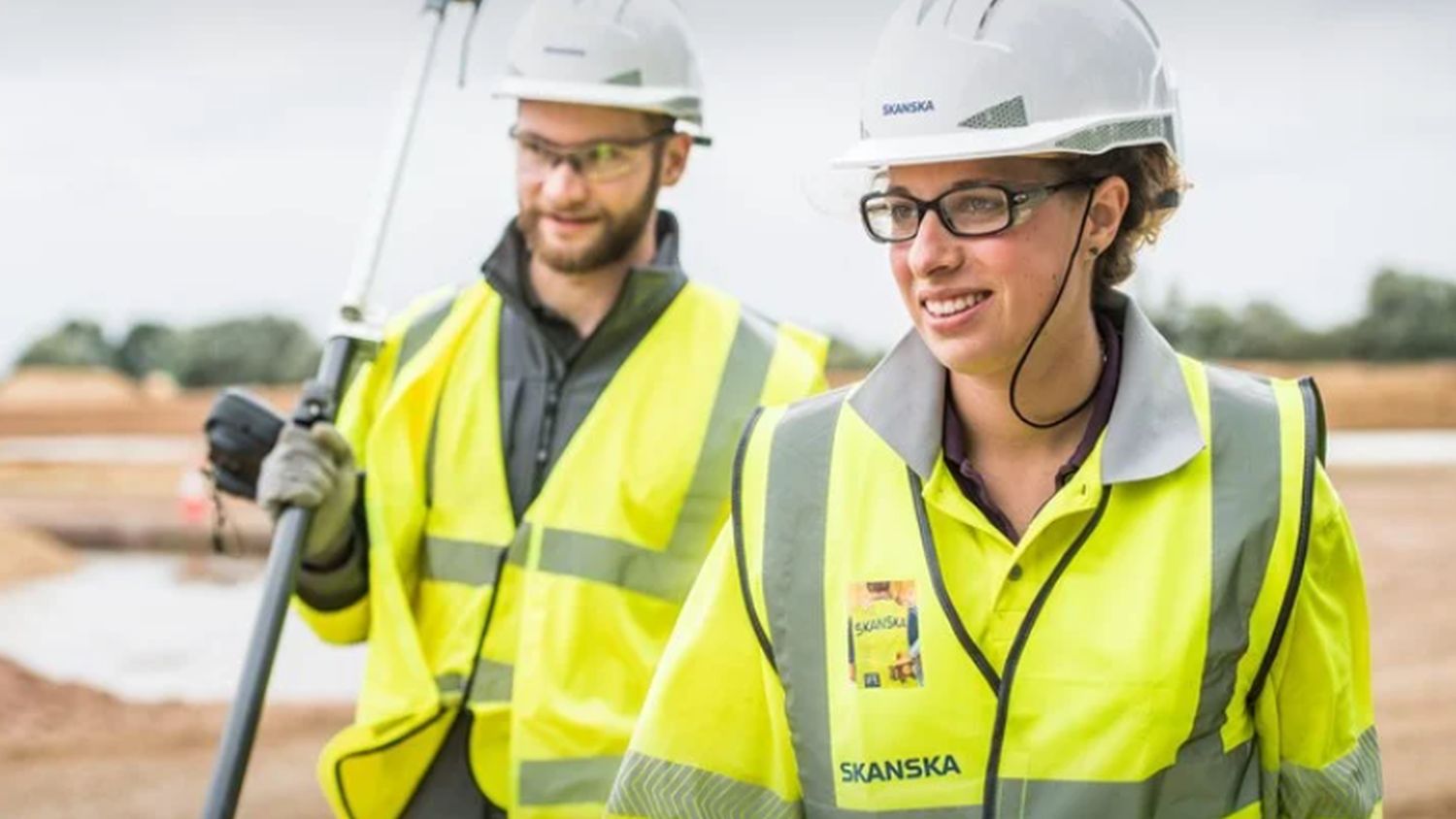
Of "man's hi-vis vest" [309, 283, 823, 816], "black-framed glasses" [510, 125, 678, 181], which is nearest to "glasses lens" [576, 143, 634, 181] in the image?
"black-framed glasses" [510, 125, 678, 181]

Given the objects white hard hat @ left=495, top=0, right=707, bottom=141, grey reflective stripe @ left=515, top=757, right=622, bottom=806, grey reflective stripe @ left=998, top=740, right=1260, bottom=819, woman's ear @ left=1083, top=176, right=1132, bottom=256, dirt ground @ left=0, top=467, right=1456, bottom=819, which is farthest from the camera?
dirt ground @ left=0, top=467, right=1456, bottom=819

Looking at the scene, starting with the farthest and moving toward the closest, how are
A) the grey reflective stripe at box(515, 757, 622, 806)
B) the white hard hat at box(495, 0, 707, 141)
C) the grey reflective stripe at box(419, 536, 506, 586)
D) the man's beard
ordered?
the white hard hat at box(495, 0, 707, 141) → the man's beard → the grey reflective stripe at box(419, 536, 506, 586) → the grey reflective stripe at box(515, 757, 622, 806)

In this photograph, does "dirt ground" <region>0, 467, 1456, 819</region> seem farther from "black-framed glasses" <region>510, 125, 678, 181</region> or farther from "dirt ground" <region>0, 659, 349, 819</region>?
"black-framed glasses" <region>510, 125, 678, 181</region>

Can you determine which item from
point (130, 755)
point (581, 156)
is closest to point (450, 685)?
point (581, 156)

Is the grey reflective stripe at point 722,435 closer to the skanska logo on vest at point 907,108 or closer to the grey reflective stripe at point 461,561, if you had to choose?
the grey reflective stripe at point 461,561

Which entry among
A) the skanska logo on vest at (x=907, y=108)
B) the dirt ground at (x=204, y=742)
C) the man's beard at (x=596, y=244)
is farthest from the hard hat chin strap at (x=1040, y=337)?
the dirt ground at (x=204, y=742)

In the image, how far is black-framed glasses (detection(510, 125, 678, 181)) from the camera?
409 cm

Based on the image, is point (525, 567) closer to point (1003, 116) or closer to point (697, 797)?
point (697, 797)

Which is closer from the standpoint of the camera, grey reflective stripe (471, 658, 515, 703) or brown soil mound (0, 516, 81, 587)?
grey reflective stripe (471, 658, 515, 703)

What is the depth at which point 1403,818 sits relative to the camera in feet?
26.5

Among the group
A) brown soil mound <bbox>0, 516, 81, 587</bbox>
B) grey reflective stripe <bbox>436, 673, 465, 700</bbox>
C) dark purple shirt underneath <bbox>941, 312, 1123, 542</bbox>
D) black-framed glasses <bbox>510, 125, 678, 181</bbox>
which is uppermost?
black-framed glasses <bbox>510, 125, 678, 181</bbox>

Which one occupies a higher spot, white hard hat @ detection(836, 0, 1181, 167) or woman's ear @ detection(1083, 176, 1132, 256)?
white hard hat @ detection(836, 0, 1181, 167)

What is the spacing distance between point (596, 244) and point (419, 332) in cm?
40

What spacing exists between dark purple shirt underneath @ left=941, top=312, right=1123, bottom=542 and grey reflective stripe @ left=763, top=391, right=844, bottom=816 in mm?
162
